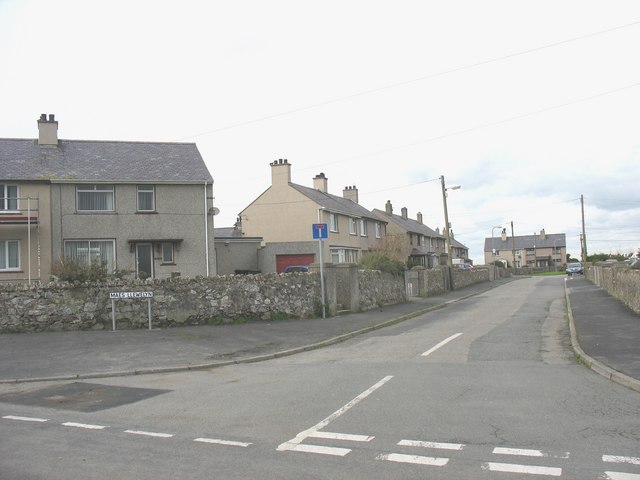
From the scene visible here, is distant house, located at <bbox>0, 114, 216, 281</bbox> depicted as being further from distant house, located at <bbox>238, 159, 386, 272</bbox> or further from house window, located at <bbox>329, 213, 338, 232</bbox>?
house window, located at <bbox>329, 213, 338, 232</bbox>

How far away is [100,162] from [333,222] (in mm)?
19996

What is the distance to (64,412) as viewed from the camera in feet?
27.5

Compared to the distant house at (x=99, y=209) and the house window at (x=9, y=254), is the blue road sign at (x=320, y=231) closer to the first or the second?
the distant house at (x=99, y=209)

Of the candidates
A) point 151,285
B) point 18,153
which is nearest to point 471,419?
point 151,285

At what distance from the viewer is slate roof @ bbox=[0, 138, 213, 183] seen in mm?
26203

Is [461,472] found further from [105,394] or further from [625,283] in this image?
[625,283]

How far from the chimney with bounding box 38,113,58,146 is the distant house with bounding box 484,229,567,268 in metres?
99.8

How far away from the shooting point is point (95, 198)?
2673 cm

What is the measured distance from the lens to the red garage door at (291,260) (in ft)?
123

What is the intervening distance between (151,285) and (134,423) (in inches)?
431

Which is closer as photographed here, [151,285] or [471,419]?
[471,419]

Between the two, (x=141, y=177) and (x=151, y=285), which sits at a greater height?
(x=141, y=177)

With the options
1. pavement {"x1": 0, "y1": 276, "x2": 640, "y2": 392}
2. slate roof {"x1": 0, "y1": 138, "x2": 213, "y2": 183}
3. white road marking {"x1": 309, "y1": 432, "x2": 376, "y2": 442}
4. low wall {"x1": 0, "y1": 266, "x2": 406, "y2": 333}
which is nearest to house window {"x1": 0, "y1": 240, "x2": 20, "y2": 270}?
slate roof {"x1": 0, "y1": 138, "x2": 213, "y2": 183}

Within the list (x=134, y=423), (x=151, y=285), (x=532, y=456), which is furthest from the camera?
(x=151, y=285)
